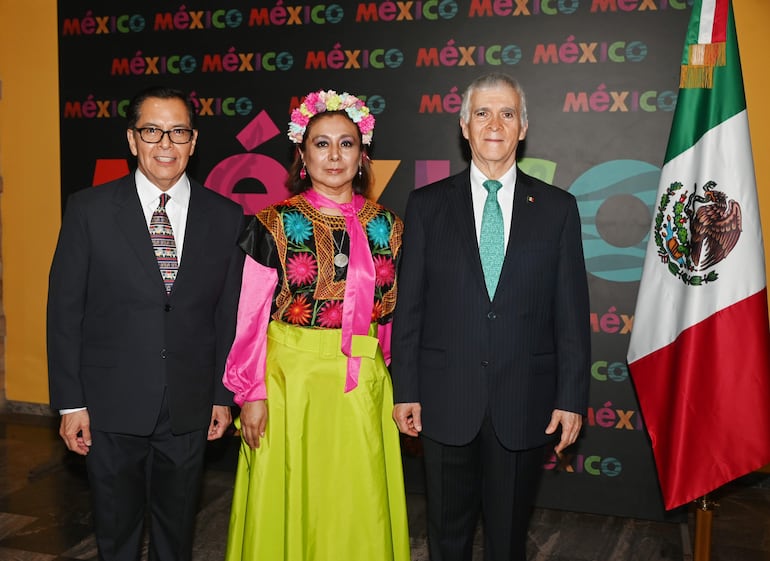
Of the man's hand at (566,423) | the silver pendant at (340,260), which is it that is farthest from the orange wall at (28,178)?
the man's hand at (566,423)

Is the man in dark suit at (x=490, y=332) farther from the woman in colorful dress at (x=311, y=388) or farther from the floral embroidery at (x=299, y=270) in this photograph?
the floral embroidery at (x=299, y=270)

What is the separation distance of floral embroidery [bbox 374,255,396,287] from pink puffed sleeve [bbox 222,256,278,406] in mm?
329

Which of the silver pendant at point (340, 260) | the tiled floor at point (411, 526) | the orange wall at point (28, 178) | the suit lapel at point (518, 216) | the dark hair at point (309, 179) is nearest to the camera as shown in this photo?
the suit lapel at point (518, 216)

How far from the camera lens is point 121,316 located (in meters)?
2.27

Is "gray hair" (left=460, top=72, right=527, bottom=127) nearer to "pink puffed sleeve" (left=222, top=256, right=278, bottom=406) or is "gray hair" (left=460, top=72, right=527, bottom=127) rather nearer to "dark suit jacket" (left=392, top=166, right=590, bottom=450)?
"dark suit jacket" (left=392, top=166, right=590, bottom=450)

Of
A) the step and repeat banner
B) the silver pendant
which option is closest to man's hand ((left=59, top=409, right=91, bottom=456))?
the silver pendant

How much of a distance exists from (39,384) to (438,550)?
3395mm

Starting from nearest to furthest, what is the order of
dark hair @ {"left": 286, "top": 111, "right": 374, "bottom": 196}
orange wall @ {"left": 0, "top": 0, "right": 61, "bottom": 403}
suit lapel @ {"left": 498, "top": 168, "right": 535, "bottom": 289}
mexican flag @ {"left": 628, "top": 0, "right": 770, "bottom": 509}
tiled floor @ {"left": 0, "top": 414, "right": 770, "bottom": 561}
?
suit lapel @ {"left": 498, "top": 168, "right": 535, "bottom": 289} → dark hair @ {"left": 286, "top": 111, "right": 374, "bottom": 196} → mexican flag @ {"left": 628, "top": 0, "right": 770, "bottom": 509} → tiled floor @ {"left": 0, "top": 414, "right": 770, "bottom": 561} → orange wall @ {"left": 0, "top": 0, "right": 61, "bottom": 403}

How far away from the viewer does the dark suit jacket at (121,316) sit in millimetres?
2250

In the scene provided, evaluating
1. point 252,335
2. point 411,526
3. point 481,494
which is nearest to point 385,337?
point 252,335

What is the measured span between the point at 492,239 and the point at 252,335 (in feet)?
2.66

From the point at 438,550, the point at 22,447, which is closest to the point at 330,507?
the point at 438,550

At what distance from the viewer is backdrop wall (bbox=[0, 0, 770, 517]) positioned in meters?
3.44

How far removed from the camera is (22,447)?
4363 mm
